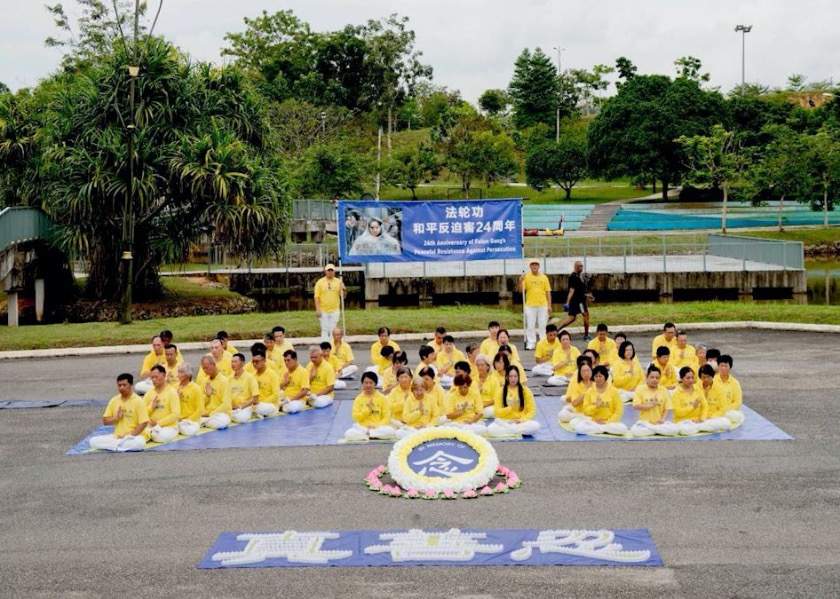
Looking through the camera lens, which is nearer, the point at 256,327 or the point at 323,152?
the point at 256,327

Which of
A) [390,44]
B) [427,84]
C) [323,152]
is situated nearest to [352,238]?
[323,152]

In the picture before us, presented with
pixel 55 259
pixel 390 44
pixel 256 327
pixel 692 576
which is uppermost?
pixel 390 44

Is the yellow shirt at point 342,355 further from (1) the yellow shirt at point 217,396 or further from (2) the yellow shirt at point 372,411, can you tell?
(2) the yellow shirt at point 372,411

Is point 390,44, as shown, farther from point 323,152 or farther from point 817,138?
point 817,138

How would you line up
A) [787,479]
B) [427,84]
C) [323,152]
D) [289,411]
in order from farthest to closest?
[427,84] → [323,152] → [289,411] → [787,479]

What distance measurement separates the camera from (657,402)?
1455 cm

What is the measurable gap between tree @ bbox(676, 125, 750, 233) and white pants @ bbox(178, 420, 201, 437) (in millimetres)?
51225

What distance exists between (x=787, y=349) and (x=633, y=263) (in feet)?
62.7

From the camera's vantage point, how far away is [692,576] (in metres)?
9.03

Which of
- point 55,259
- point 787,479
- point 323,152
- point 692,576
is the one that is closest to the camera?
point 692,576

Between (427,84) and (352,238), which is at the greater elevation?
(427,84)

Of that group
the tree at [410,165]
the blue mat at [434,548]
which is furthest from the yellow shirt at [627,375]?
the tree at [410,165]

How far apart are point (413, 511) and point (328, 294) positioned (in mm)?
11642

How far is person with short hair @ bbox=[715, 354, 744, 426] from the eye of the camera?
582 inches
